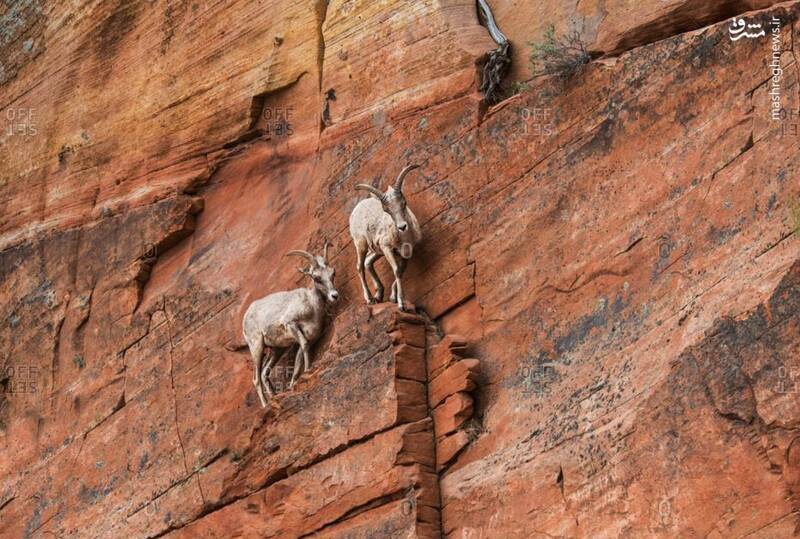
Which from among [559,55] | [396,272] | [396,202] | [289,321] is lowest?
[289,321]

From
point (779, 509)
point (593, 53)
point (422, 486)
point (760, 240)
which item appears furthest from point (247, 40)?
point (779, 509)

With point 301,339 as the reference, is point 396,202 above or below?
above

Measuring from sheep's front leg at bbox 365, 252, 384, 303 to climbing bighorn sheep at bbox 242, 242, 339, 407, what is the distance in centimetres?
62

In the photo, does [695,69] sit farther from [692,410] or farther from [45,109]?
[45,109]

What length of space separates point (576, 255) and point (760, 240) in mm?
2691

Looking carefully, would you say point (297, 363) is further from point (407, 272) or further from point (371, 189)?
point (371, 189)

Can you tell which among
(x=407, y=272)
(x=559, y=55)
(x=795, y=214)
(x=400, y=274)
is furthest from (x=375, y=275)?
(x=795, y=214)

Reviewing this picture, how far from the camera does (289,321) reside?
2209 centimetres

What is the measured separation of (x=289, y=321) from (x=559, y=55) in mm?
4794

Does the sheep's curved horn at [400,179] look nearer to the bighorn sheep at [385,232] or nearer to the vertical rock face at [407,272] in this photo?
the bighorn sheep at [385,232]

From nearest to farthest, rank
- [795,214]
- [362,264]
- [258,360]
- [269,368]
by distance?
[795,214] < [362,264] < [258,360] < [269,368]

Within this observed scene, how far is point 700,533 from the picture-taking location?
16.6 meters

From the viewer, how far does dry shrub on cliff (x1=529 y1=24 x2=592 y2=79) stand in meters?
20.2

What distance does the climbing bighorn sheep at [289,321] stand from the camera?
22031mm
